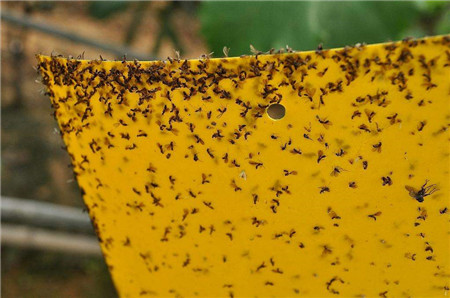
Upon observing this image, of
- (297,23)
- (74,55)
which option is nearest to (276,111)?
(74,55)

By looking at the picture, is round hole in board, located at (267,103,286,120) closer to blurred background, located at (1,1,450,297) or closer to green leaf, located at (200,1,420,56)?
blurred background, located at (1,1,450,297)

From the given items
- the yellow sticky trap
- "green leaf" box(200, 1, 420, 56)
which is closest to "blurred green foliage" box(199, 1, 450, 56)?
"green leaf" box(200, 1, 420, 56)

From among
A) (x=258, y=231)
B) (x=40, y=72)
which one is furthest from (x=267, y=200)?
(x=40, y=72)

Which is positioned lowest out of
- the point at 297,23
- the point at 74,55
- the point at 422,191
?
the point at 422,191

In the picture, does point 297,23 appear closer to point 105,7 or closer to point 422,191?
point 422,191

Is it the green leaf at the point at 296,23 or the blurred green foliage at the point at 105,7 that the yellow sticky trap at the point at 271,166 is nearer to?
the green leaf at the point at 296,23

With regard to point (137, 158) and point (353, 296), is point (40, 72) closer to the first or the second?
point (137, 158)
